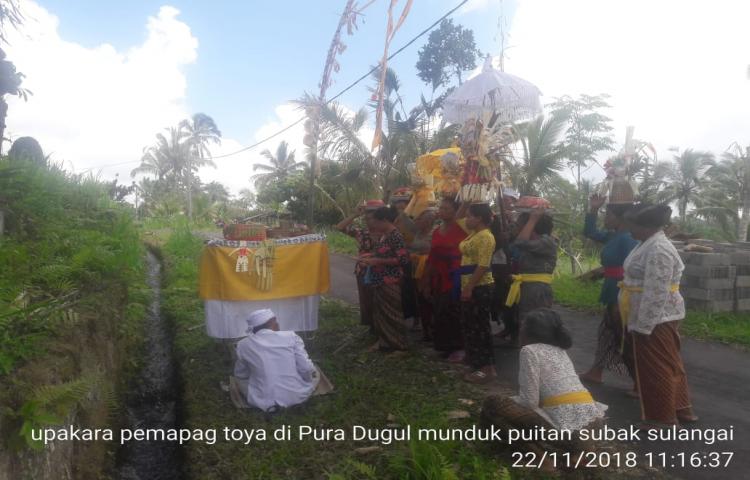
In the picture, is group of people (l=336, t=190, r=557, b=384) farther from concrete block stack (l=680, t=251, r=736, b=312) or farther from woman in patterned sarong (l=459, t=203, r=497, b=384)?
concrete block stack (l=680, t=251, r=736, b=312)

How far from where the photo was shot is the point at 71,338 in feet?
12.6

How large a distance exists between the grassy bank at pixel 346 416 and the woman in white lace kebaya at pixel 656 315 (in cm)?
124

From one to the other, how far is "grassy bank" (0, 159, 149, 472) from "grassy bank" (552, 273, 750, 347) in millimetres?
6076

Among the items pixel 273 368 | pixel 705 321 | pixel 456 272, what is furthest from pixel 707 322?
pixel 273 368

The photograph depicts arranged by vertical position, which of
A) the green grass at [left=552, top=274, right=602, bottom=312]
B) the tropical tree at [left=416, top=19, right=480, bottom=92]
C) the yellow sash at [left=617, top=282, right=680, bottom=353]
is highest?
the tropical tree at [left=416, top=19, right=480, bottom=92]

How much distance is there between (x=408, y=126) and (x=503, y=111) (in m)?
8.86

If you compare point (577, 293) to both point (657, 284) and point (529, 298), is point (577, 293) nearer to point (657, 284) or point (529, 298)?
point (529, 298)

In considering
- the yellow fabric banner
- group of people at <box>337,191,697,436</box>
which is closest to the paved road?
group of people at <box>337,191,697,436</box>

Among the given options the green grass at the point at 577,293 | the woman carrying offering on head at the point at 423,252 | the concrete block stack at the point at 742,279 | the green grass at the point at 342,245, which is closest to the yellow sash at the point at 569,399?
the woman carrying offering on head at the point at 423,252

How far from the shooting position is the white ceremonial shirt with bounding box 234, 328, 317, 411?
419 cm

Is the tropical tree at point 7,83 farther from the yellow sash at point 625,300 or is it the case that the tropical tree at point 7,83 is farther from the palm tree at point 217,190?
the palm tree at point 217,190

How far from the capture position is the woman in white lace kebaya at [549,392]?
10.2ft

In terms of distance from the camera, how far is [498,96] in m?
5.88

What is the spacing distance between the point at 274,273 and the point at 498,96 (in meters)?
3.00
